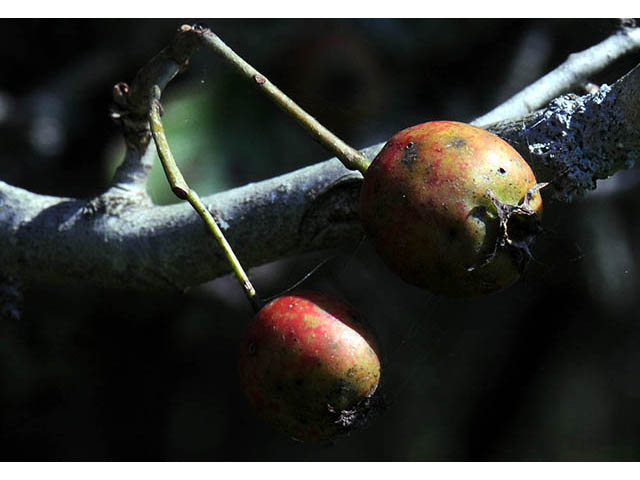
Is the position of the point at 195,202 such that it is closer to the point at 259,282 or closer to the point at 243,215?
the point at 243,215

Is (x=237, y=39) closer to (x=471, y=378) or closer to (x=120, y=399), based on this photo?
(x=120, y=399)

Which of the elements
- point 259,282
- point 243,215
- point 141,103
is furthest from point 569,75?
point 259,282

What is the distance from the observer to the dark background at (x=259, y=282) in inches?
87.4

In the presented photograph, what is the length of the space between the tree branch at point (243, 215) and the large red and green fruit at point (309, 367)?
28 cm

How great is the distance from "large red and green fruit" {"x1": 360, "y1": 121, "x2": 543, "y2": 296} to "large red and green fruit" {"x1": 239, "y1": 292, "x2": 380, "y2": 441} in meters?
0.10

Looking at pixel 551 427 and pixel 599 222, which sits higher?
pixel 599 222

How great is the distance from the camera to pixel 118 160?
6.93 feet

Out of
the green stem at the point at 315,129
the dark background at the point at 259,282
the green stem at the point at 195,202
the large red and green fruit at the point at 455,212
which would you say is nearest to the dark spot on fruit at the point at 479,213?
the large red and green fruit at the point at 455,212

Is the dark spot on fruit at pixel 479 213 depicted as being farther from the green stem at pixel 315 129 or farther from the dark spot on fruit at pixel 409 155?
the green stem at pixel 315 129

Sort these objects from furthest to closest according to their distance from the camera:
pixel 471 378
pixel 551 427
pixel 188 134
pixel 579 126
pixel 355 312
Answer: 1. pixel 551 427
2. pixel 471 378
3. pixel 188 134
4. pixel 579 126
5. pixel 355 312

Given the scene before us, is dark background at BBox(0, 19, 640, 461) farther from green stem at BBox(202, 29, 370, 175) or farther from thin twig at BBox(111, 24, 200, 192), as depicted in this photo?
green stem at BBox(202, 29, 370, 175)

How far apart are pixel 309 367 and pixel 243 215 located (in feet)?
1.38

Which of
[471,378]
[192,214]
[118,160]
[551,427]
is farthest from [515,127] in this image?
[551,427]

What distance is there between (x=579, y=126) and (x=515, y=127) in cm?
9
